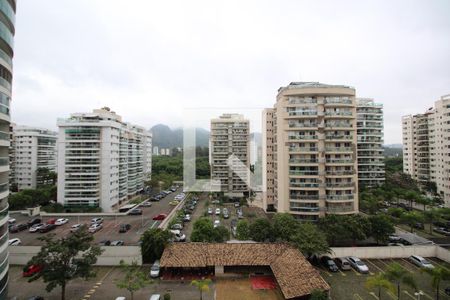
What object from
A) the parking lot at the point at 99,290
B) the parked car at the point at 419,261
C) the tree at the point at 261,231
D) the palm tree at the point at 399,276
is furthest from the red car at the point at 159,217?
the parked car at the point at 419,261

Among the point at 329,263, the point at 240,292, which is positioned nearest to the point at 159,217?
the point at 240,292

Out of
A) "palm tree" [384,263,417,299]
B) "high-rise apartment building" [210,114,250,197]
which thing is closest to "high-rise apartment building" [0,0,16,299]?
"palm tree" [384,263,417,299]

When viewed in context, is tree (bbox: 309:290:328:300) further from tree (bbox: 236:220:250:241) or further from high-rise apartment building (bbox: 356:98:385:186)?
high-rise apartment building (bbox: 356:98:385:186)

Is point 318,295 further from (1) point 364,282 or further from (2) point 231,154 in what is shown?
(2) point 231,154

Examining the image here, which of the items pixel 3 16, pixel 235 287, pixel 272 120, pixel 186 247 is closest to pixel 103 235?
pixel 186 247

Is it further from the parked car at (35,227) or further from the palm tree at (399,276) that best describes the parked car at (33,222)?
the palm tree at (399,276)

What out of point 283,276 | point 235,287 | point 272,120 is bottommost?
point 235,287

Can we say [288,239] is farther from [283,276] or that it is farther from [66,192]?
[66,192]
